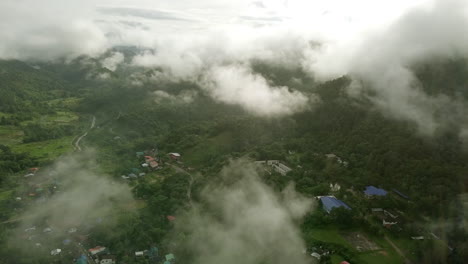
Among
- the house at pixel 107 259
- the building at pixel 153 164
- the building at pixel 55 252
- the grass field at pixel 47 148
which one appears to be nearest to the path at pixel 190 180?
the building at pixel 153 164

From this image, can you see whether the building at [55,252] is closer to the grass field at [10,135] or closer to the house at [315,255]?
the house at [315,255]

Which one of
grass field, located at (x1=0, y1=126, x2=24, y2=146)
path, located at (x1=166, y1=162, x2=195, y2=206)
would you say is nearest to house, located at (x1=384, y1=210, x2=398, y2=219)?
path, located at (x1=166, y1=162, x2=195, y2=206)

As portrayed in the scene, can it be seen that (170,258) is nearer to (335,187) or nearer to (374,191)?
(335,187)

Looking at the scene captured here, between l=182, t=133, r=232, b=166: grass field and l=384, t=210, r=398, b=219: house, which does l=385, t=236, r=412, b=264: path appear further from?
l=182, t=133, r=232, b=166: grass field

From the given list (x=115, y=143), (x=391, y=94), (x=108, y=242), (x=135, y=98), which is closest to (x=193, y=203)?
(x=108, y=242)

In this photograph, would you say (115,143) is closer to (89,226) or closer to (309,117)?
(89,226)

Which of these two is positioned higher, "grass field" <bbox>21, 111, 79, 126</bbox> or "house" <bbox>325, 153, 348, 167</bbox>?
"house" <bbox>325, 153, 348, 167</bbox>

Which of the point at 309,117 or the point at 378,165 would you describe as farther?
the point at 309,117
